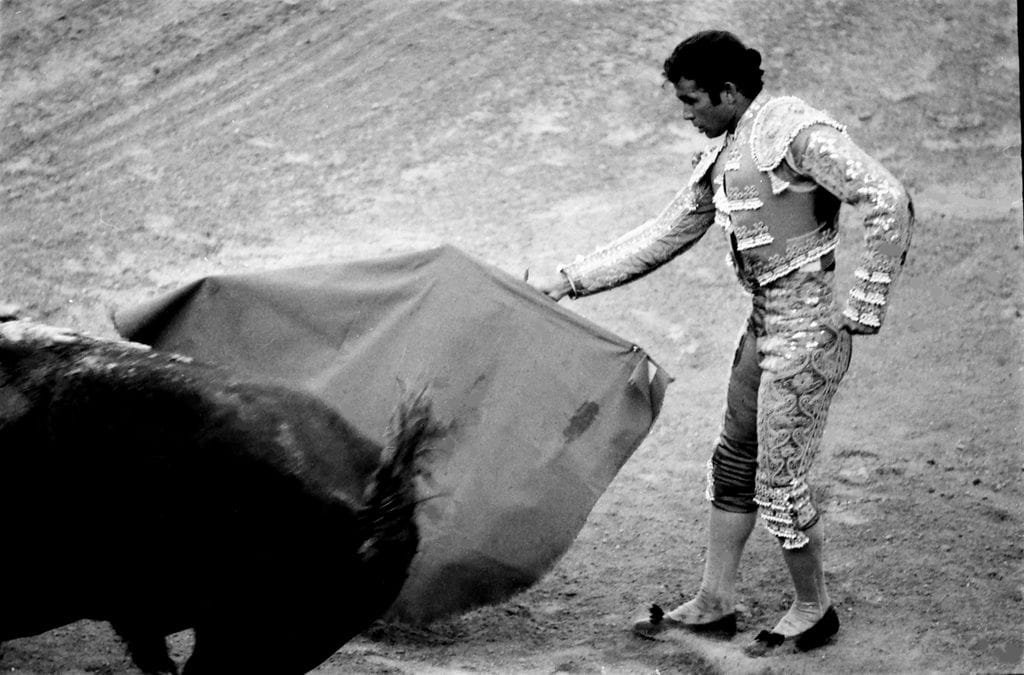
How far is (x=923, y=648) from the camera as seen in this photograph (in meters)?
3.71

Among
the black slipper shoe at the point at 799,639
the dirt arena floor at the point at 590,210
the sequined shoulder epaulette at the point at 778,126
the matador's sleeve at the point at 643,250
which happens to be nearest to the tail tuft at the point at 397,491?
the dirt arena floor at the point at 590,210

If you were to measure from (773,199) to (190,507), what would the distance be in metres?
1.73

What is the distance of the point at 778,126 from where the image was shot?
3.37m

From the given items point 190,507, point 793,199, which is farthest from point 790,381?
point 190,507

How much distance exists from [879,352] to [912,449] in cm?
80

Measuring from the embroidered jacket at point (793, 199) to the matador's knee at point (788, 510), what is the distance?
1.82ft

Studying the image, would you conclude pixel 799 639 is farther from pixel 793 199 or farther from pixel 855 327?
pixel 793 199

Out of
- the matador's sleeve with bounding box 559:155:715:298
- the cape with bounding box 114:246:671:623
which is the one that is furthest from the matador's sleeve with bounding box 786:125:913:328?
the cape with bounding box 114:246:671:623

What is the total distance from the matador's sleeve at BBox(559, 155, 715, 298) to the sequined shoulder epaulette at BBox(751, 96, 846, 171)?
15.5 inches

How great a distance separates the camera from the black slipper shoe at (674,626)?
384cm

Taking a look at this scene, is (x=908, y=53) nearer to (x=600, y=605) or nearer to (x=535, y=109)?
(x=535, y=109)

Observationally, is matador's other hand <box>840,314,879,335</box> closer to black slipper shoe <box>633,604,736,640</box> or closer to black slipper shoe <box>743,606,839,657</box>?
black slipper shoe <box>743,606,839,657</box>

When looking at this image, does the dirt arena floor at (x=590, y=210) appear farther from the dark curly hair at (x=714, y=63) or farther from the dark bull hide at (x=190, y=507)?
the dark curly hair at (x=714, y=63)

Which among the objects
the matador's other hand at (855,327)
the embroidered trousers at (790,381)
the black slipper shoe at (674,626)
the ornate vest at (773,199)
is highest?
the ornate vest at (773,199)
